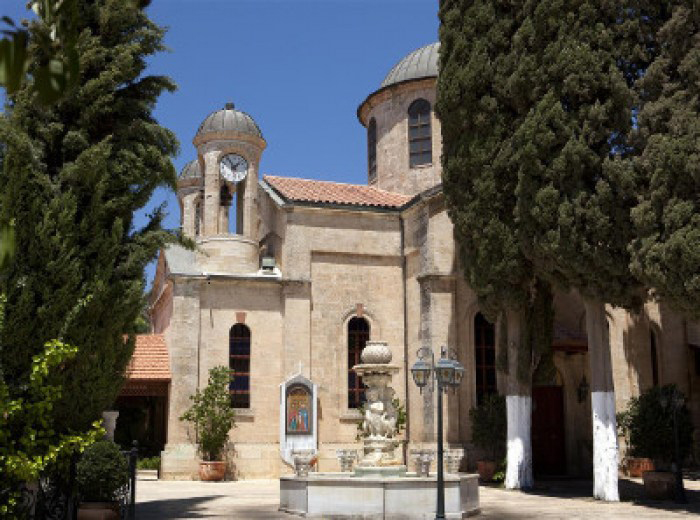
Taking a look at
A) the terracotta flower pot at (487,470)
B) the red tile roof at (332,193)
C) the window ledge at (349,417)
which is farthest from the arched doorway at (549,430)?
the red tile roof at (332,193)

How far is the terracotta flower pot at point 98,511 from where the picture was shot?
1127 cm

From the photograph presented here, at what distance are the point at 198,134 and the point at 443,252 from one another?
27.9 feet

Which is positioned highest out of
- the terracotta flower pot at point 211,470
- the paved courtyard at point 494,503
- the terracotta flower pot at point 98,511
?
the terracotta flower pot at point 98,511

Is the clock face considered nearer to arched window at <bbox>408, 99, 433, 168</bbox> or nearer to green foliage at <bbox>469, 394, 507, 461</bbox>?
arched window at <bbox>408, 99, 433, 168</bbox>

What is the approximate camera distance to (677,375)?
24.5 meters

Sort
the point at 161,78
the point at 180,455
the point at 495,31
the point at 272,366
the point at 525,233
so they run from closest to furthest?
the point at 161,78, the point at 525,233, the point at 495,31, the point at 180,455, the point at 272,366

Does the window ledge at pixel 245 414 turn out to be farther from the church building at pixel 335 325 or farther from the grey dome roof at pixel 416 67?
the grey dome roof at pixel 416 67

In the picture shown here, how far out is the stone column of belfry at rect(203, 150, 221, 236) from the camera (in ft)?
79.7

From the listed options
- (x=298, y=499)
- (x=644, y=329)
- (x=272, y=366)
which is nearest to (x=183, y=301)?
(x=272, y=366)

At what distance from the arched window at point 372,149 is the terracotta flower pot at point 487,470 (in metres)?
12.8

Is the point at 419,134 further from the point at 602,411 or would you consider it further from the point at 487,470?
the point at 602,411

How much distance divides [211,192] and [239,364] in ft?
17.4

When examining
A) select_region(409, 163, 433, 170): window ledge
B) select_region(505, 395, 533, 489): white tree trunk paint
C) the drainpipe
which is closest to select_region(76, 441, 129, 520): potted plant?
select_region(505, 395, 533, 489): white tree trunk paint

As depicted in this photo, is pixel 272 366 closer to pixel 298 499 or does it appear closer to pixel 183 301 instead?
pixel 183 301
